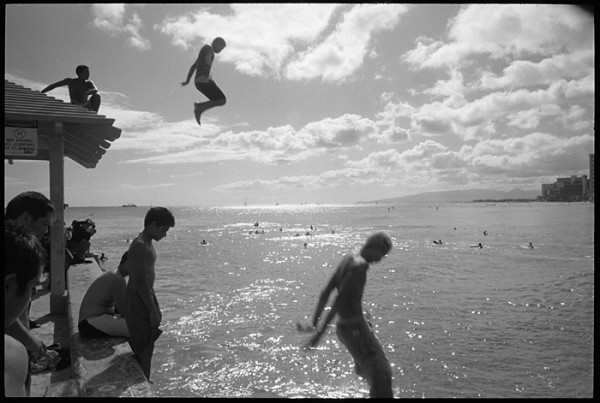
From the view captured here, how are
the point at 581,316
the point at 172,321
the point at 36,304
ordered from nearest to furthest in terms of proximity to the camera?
the point at 36,304 < the point at 172,321 < the point at 581,316

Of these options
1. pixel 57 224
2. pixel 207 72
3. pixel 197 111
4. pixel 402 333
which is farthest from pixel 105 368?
pixel 402 333

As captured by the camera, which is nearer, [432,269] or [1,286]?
[1,286]

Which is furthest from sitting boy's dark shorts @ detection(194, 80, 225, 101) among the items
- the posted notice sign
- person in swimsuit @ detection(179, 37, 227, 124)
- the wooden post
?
the wooden post

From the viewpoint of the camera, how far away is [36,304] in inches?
289

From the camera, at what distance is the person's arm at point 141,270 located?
4379 mm

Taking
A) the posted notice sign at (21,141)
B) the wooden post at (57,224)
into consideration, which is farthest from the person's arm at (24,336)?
the wooden post at (57,224)

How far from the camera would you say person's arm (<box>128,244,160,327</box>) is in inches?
172

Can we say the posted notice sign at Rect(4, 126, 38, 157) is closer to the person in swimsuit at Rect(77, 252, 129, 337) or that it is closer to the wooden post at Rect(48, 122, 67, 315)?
the wooden post at Rect(48, 122, 67, 315)

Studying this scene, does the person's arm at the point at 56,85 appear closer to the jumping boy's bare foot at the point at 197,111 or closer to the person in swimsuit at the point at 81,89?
the person in swimsuit at the point at 81,89

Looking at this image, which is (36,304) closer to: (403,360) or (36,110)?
(36,110)

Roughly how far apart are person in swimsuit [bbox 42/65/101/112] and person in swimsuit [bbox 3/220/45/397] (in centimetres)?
614

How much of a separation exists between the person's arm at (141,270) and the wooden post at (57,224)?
3.12 metres

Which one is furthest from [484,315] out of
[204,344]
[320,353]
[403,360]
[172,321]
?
[172,321]

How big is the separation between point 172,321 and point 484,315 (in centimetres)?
1091
